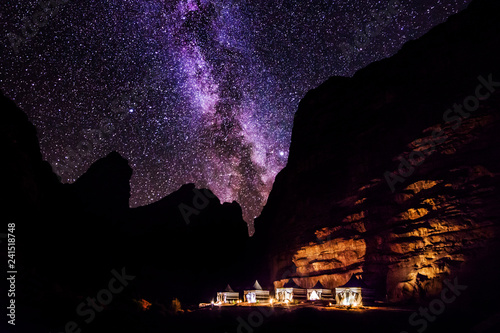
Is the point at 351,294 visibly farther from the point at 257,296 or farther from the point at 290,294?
the point at 257,296

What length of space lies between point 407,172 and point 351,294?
45.9 ft

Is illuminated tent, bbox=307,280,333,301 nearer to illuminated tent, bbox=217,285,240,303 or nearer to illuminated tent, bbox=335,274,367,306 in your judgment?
illuminated tent, bbox=335,274,367,306

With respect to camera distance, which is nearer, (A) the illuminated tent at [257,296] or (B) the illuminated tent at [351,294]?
(B) the illuminated tent at [351,294]

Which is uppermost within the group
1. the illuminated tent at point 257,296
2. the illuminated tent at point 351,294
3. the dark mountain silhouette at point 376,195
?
the dark mountain silhouette at point 376,195

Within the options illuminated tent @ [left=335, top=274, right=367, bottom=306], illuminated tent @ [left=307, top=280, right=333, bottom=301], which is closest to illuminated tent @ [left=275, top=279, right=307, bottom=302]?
illuminated tent @ [left=307, top=280, right=333, bottom=301]

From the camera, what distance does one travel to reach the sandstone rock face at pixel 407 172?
22.7 metres

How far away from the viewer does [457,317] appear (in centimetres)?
1516

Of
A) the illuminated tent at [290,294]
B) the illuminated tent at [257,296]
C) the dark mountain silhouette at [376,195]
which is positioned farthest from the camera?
the illuminated tent at [257,296]

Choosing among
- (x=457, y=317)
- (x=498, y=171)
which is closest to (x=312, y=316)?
(x=457, y=317)

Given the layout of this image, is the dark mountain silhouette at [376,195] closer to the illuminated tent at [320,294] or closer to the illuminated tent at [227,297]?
the illuminated tent at [320,294]

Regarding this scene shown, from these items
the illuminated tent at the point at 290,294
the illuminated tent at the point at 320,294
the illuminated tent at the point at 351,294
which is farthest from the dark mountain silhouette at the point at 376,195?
the illuminated tent at the point at 290,294

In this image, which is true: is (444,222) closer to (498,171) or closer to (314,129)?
(498,171)

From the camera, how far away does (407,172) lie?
28.2 meters

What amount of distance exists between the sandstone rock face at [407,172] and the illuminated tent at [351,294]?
180 inches
